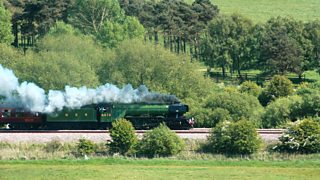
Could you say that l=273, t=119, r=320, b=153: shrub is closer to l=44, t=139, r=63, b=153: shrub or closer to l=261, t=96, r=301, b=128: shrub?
l=261, t=96, r=301, b=128: shrub

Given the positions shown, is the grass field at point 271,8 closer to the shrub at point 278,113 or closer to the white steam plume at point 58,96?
the shrub at point 278,113

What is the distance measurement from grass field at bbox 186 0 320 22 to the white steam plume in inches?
3442

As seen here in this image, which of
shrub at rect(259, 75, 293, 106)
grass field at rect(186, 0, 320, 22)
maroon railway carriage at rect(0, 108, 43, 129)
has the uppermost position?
grass field at rect(186, 0, 320, 22)

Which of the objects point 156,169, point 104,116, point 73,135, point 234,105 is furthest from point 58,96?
point 156,169

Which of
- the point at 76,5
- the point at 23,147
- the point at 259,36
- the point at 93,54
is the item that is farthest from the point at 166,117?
the point at 76,5

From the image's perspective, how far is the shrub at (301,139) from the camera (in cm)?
5175

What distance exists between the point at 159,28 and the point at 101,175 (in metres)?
71.6

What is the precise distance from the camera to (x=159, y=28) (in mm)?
114500

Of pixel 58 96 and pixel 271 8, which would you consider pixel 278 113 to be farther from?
pixel 271 8

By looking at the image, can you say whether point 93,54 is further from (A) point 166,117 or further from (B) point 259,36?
(B) point 259,36

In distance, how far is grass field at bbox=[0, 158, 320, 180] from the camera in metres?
44.0

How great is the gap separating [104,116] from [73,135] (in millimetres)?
4003

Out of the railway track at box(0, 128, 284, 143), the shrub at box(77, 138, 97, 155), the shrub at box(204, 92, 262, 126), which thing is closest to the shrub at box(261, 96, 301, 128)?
the shrub at box(204, 92, 262, 126)

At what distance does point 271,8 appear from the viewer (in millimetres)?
157125
